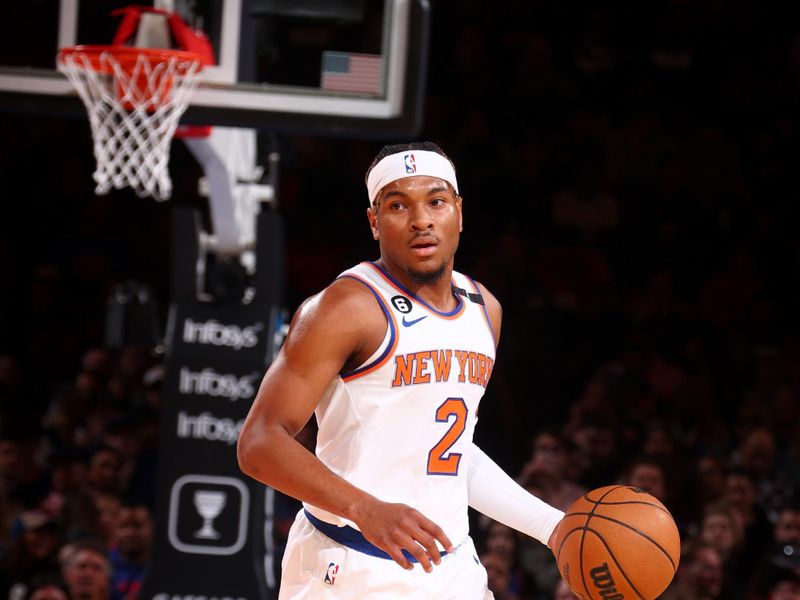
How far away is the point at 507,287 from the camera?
9.11 m

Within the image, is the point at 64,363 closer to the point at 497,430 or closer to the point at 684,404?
the point at 497,430

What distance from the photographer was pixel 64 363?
939 centimetres

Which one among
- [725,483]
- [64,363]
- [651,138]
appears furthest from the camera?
[651,138]

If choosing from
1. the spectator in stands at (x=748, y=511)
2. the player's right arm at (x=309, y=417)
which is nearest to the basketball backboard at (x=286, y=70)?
the player's right arm at (x=309, y=417)

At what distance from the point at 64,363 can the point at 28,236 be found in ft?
4.00

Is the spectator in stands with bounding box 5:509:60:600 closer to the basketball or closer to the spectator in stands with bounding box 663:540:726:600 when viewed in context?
the spectator in stands with bounding box 663:540:726:600

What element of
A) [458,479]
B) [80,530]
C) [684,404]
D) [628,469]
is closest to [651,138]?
[684,404]

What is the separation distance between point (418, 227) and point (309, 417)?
23.7 inches

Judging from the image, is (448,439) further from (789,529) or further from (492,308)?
(789,529)

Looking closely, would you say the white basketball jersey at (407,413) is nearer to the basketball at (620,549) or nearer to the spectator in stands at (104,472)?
the basketball at (620,549)

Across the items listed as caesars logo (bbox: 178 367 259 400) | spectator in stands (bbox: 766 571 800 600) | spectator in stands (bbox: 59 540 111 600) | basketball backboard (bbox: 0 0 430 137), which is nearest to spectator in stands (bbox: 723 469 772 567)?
spectator in stands (bbox: 766 571 800 600)

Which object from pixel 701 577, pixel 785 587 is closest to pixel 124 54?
pixel 701 577

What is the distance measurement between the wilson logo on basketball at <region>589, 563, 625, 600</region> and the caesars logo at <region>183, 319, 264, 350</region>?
327 cm

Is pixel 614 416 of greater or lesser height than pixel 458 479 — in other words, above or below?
below
